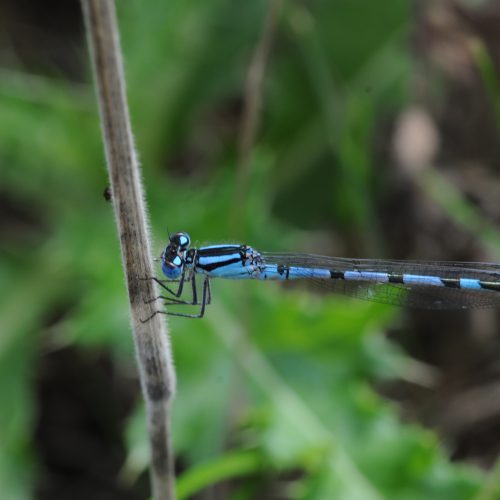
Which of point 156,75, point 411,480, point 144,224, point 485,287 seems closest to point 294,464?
point 411,480

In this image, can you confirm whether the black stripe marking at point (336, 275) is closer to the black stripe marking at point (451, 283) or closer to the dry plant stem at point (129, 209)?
the black stripe marking at point (451, 283)

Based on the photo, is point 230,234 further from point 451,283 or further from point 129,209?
point 129,209

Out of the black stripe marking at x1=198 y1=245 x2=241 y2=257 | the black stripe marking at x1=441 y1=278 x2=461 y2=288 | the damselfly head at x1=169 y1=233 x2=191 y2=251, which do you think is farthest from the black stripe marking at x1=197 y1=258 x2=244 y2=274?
the black stripe marking at x1=441 y1=278 x2=461 y2=288

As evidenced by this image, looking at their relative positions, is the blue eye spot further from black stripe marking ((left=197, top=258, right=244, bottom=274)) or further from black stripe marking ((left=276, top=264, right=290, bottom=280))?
black stripe marking ((left=276, top=264, right=290, bottom=280))

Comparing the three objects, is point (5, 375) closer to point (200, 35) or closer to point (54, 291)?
point (54, 291)

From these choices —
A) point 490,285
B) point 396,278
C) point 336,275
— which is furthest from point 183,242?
point 490,285

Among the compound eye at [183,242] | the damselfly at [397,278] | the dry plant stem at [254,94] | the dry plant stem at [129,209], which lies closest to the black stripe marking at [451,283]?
the damselfly at [397,278]
